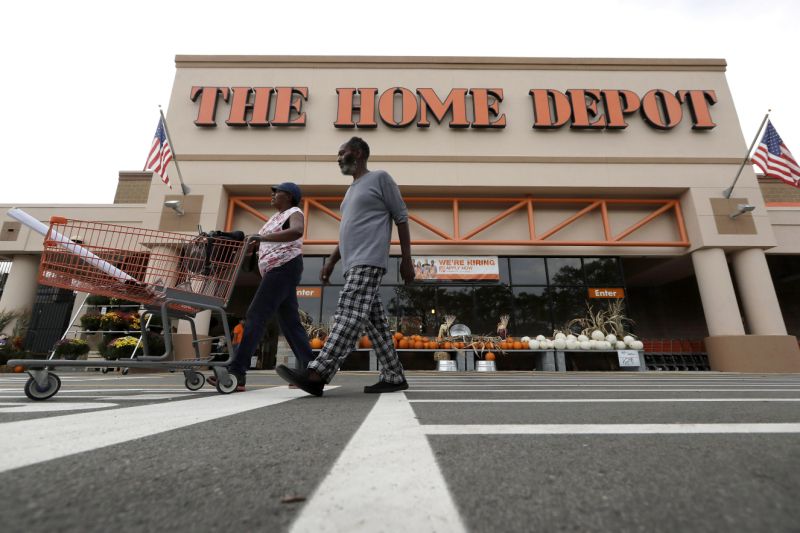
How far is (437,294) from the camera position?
1059 centimetres

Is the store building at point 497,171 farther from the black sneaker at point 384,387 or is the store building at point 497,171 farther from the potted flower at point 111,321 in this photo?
the black sneaker at point 384,387

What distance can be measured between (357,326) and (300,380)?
1.56 ft

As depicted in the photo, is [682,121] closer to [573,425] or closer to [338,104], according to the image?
[338,104]

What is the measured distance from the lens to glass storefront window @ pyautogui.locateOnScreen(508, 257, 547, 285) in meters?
10.7

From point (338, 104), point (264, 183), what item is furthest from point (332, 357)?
point (338, 104)

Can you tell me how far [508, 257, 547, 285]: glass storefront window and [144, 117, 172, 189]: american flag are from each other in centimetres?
924

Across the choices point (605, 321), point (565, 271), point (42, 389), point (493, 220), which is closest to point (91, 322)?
point (42, 389)

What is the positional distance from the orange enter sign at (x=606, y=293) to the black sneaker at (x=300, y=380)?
1014 cm

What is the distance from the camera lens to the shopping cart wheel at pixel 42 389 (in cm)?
228

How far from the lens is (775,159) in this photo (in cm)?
902

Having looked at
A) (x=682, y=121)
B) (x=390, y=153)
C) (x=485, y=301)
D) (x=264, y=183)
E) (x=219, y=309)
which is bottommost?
(x=219, y=309)

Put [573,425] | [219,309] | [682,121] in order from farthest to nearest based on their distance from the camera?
[682,121], [219,309], [573,425]

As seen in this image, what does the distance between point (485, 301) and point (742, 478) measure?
10035 millimetres

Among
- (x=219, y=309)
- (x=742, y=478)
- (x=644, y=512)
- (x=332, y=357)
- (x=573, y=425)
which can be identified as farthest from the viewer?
(x=219, y=309)
